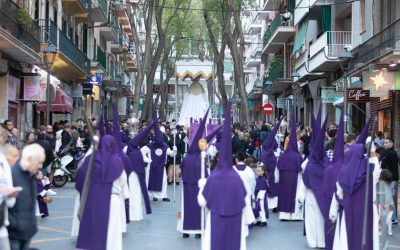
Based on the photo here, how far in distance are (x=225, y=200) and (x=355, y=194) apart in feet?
5.91

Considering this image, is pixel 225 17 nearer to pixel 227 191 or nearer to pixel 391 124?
pixel 391 124

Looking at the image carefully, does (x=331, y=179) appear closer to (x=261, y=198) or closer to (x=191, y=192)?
(x=191, y=192)

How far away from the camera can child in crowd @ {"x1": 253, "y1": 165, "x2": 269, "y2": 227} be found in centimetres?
1647

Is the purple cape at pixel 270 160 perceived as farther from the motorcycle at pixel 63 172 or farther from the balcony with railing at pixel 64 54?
the balcony with railing at pixel 64 54

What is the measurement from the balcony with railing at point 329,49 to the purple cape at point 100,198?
75.2ft

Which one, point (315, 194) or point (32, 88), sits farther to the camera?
point (32, 88)

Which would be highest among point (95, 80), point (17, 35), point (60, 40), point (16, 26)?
point (60, 40)

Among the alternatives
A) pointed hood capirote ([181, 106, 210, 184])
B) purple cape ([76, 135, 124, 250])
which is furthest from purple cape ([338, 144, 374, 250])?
pointed hood capirote ([181, 106, 210, 184])

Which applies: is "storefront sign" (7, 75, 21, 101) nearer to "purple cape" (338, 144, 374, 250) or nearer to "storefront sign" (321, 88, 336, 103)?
"storefront sign" (321, 88, 336, 103)

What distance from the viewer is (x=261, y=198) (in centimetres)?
1650

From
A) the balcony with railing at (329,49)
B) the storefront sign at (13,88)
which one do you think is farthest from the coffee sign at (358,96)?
the storefront sign at (13,88)

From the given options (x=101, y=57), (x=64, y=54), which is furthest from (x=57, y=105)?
(x=101, y=57)

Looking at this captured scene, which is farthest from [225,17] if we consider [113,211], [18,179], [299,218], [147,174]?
[18,179]

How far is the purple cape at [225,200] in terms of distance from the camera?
10.5 m
